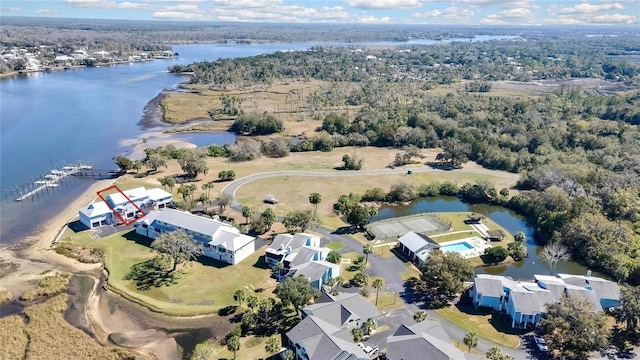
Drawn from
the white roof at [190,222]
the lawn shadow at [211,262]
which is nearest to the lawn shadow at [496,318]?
the lawn shadow at [211,262]

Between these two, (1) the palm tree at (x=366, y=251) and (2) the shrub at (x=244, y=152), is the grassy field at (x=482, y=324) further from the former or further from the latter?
(2) the shrub at (x=244, y=152)

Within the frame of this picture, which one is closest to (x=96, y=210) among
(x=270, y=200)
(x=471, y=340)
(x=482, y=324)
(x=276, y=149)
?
(x=270, y=200)

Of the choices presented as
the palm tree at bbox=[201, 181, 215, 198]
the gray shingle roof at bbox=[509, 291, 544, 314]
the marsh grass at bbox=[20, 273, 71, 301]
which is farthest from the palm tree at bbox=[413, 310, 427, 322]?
the palm tree at bbox=[201, 181, 215, 198]

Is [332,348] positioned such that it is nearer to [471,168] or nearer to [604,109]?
[471,168]

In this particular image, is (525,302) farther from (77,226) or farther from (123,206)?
(77,226)

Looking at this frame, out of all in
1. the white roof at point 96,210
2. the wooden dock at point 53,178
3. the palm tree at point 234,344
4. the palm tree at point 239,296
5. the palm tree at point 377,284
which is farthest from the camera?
the wooden dock at point 53,178

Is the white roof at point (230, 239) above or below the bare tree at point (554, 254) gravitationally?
above

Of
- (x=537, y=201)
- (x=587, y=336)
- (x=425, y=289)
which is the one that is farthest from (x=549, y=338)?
(x=537, y=201)
